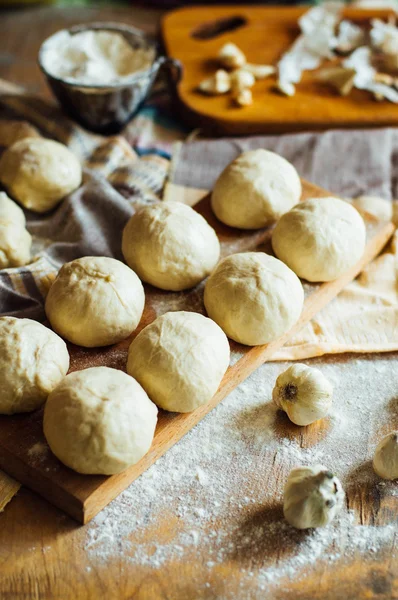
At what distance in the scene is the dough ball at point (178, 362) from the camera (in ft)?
4.24

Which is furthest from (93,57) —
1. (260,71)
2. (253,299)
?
(253,299)

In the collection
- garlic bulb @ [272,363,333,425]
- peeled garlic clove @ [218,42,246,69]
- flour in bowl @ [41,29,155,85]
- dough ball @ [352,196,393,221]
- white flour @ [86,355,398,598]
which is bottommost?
white flour @ [86,355,398,598]

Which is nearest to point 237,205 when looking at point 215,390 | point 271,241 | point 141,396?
point 271,241

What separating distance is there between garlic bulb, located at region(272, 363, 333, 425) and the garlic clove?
118cm

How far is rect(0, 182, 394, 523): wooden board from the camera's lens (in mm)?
1218

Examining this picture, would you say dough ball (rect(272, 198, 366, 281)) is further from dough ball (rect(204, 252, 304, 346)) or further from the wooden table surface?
the wooden table surface

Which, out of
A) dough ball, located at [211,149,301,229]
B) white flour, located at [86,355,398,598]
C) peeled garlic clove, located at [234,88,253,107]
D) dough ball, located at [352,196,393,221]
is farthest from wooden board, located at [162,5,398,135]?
white flour, located at [86,355,398,598]

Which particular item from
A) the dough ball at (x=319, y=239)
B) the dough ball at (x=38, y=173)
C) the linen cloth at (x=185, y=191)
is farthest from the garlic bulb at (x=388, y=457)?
the dough ball at (x=38, y=173)

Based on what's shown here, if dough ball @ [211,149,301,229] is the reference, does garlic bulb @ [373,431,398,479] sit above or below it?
below

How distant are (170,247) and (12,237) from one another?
40cm

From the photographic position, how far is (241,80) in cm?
224

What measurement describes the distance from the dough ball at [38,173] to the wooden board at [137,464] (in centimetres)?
44

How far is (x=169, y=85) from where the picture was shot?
2.35 meters

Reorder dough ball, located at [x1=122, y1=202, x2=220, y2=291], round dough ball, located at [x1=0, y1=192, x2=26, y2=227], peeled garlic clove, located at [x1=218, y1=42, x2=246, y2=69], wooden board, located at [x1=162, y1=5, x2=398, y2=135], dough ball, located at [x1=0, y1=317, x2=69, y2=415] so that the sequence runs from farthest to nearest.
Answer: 1. peeled garlic clove, located at [x1=218, y1=42, x2=246, y2=69]
2. wooden board, located at [x1=162, y1=5, x2=398, y2=135]
3. round dough ball, located at [x1=0, y1=192, x2=26, y2=227]
4. dough ball, located at [x1=122, y1=202, x2=220, y2=291]
5. dough ball, located at [x1=0, y1=317, x2=69, y2=415]
